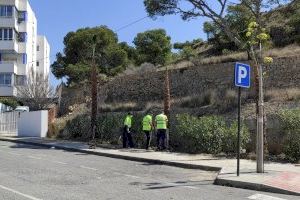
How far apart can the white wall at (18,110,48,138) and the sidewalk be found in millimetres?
12147

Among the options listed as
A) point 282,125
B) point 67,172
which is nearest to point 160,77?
point 282,125

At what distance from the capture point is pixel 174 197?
462 inches

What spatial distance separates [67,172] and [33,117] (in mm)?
22903

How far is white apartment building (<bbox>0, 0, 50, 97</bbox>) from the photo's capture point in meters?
72.4

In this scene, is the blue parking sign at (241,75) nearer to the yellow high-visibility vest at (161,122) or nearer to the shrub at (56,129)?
the yellow high-visibility vest at (161,122)

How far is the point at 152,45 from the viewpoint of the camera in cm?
6669

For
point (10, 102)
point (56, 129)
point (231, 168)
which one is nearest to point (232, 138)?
point (231, 168)

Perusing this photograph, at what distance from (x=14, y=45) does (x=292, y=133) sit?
2345 inches

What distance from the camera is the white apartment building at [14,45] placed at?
72.4m

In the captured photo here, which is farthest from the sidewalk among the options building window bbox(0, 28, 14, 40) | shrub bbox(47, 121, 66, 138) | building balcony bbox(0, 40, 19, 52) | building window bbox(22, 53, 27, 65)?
building window bbox(22, 53, 27, 65)

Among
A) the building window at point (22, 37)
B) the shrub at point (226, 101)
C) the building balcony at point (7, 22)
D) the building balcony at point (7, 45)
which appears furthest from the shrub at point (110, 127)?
the building window at point (22, 37)

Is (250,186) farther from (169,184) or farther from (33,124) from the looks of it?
(33,124)

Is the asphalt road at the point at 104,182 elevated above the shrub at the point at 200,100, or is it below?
below

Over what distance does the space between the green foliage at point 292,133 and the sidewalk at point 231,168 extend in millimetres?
1193
